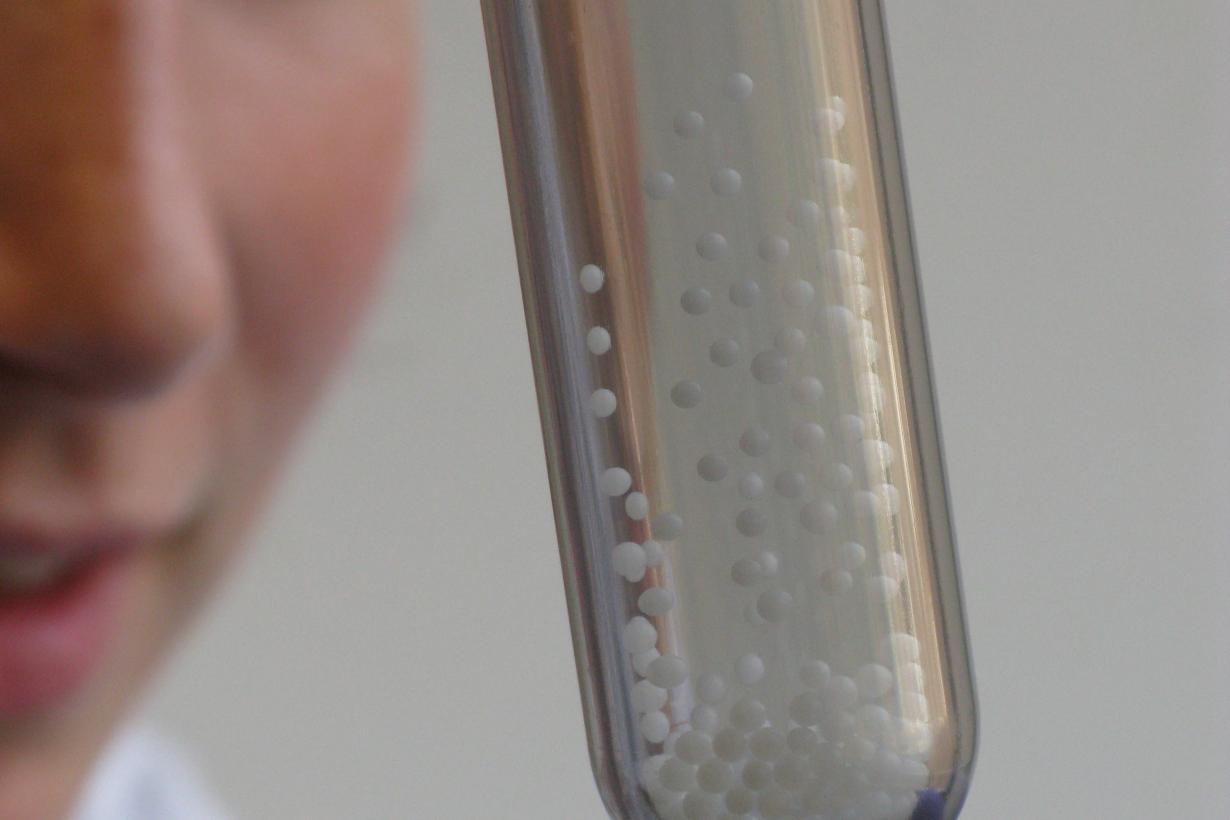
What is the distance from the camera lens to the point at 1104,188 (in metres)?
0.60

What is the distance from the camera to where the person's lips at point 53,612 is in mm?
199

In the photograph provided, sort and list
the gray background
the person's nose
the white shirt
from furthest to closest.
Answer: the gray background, the white shirt, the person's nose

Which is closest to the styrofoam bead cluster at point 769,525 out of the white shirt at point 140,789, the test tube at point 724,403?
the test tube at point 724,403

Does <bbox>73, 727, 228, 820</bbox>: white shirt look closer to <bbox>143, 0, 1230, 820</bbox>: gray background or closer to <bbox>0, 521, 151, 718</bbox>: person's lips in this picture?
<bbox>143, 0, 1230, 820</bbox>: gray background

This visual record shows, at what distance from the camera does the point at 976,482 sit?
60 centimetres

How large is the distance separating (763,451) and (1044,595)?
18.0 inches

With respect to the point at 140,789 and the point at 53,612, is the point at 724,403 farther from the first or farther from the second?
the point at 140,789

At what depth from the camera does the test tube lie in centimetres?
18

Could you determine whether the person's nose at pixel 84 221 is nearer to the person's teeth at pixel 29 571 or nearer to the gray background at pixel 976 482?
the person's teeth at pixel 29 571

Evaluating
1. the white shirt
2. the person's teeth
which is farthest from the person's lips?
the white shirt

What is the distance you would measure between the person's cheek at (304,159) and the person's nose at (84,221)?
27mm

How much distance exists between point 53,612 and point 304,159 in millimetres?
72

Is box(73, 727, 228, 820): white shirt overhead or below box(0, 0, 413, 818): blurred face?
below

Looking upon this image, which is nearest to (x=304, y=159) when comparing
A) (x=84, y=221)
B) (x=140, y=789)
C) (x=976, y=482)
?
(x=84, y=221)
